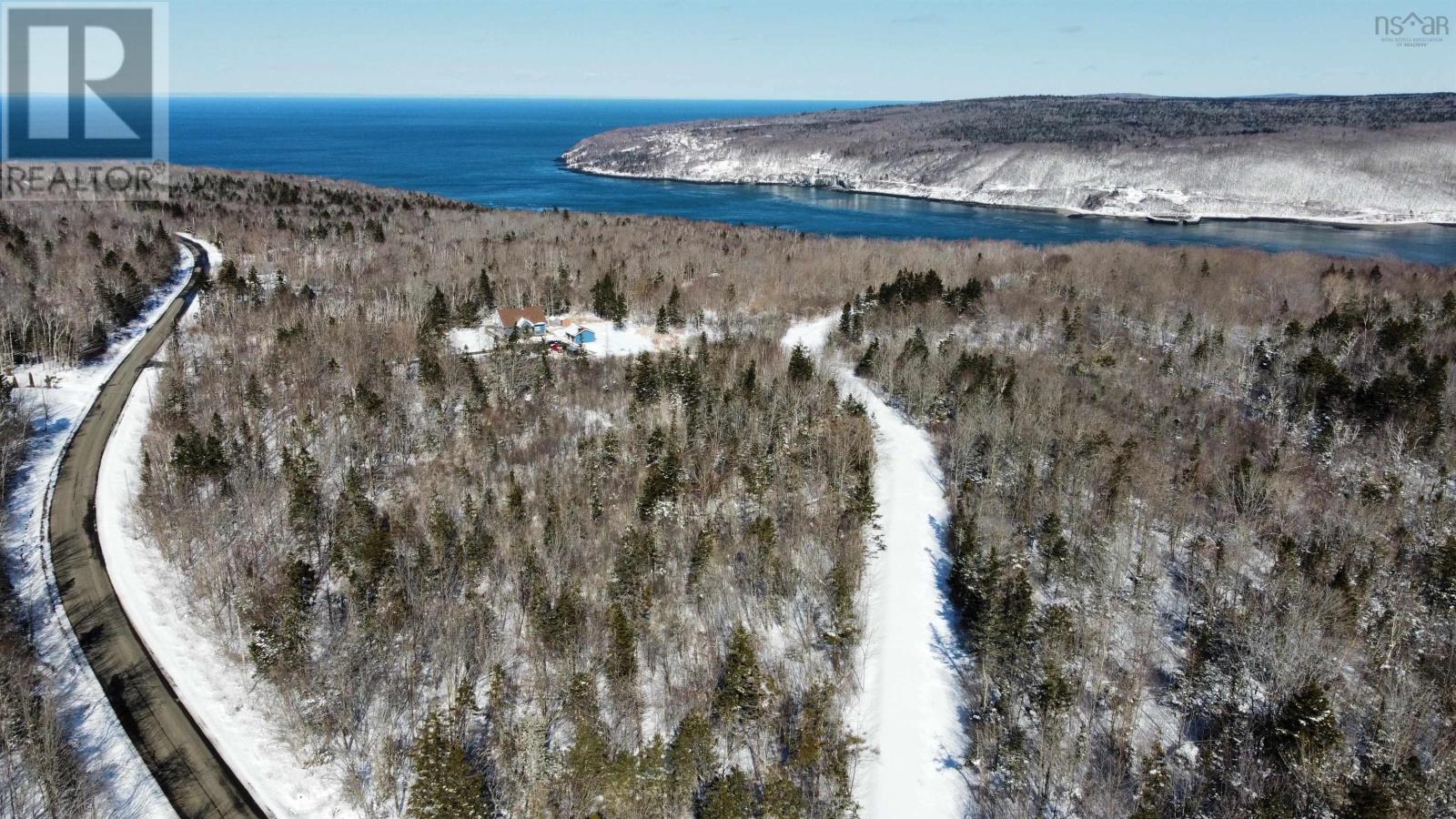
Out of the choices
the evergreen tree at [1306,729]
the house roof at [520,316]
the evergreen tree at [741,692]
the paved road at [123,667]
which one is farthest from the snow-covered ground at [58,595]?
the evergreen tree at [1306,729]

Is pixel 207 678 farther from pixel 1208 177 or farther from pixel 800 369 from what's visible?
pixel 1208 177

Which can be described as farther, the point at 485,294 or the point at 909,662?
the point at 485,294

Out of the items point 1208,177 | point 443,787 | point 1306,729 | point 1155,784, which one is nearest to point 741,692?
point 443,787

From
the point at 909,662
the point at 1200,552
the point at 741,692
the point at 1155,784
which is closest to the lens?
the point at 1155,784

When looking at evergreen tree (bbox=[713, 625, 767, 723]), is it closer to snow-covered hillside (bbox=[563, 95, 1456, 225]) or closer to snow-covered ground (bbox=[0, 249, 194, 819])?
snow-covered ground (bbox=[0, 249, 194, 819])

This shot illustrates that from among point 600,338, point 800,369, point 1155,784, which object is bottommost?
point 1155,784

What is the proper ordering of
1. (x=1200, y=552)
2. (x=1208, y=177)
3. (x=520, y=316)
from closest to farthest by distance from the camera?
(x=1200, y=552) → (x=520, y=316) → (x=1208, y=177)

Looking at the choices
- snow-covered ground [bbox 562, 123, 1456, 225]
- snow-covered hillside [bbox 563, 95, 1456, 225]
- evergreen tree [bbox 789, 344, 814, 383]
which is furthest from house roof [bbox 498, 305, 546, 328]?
snow-covered hillside [bbox 563, 95, 1456, 225]
